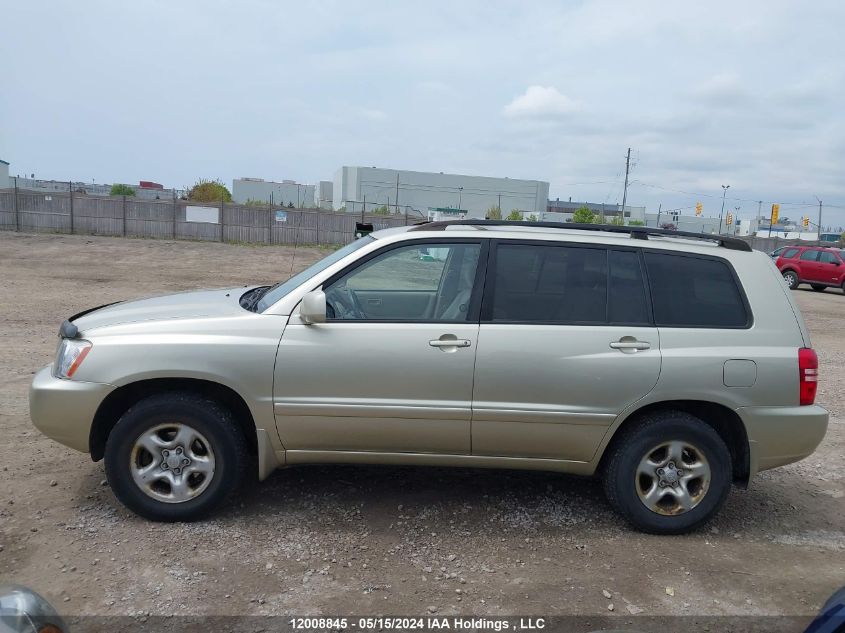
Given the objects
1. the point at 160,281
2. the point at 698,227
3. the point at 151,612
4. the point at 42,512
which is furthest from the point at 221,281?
the point at 698,227

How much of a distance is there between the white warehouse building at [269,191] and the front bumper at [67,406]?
82.8 meters

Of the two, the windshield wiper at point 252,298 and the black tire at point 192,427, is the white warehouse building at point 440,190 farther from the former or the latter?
the black tire at point 192,427

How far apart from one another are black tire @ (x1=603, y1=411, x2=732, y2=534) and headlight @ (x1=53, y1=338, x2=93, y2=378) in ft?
10.2

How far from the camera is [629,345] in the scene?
13.0 ft

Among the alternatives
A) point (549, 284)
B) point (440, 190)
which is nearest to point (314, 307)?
point (549, 284)

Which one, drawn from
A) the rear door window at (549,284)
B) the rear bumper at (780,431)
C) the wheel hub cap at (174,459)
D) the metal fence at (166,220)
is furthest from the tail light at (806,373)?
the metal fence at (166,220)

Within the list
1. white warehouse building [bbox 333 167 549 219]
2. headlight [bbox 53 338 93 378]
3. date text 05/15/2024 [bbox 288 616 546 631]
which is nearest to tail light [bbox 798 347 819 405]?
date text 05/15/2024 [bbox 288 616 546 631]

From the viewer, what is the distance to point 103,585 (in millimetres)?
Answer: 3324

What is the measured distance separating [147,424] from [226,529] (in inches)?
29.4

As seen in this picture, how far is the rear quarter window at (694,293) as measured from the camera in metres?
4.08

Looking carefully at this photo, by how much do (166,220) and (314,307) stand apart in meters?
30.0

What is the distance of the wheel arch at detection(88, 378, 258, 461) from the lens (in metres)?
3.95

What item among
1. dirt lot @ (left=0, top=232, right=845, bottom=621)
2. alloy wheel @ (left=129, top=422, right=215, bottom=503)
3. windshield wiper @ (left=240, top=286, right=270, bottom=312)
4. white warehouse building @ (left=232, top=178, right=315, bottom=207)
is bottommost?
dirt lot @ (left=0, top=232, right=845, bottom=621)

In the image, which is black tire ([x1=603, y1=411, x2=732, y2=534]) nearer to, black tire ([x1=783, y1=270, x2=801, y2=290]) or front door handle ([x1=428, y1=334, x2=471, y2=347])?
front door handle ([x1=428, y1=334, x2=471, y2=347])
